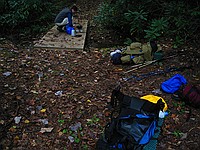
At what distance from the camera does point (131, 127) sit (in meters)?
3.46

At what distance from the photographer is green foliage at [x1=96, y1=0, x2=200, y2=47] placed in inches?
282

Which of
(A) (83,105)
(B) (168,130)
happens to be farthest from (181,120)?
(A) (83,105)

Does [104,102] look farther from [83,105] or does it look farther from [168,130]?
[168,130]

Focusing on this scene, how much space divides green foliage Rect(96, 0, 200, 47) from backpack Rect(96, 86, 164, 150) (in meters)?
3.87

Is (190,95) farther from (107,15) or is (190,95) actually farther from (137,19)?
(107,15)

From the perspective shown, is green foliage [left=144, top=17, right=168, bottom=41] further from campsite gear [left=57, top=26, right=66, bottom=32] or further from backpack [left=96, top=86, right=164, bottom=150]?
backpack [left=96, top=86, right=164, bottom=150]

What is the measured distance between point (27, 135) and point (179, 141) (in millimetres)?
2478

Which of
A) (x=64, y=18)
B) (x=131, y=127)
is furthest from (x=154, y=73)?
(x=64, y=18)

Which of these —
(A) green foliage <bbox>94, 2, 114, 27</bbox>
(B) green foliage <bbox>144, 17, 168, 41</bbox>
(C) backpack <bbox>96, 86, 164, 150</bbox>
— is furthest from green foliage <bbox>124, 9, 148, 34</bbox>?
(C) backpack <bbox>96, 86, 164, 150</bbox>

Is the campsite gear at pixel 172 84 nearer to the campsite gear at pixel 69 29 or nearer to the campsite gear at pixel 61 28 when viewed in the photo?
the campsite gear at pixel 69 29

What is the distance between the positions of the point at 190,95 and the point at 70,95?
95.0 inches

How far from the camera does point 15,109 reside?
4.38 m

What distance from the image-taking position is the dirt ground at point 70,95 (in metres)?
3.79

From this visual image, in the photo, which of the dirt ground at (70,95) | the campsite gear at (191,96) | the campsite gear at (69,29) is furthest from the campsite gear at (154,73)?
the campsite gear at (69,29)
